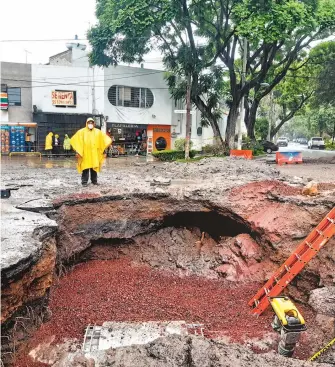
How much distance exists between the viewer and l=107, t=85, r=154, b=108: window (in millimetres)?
26781

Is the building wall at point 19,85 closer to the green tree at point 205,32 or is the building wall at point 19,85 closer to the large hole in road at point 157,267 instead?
the green tree at point 205,32

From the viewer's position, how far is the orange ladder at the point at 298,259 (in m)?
6.18

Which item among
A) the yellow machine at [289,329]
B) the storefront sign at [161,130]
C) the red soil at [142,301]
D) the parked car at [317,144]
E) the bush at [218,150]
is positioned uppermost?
the storefront sign at [161,130]

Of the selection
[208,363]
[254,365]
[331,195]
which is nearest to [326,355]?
[254,365]

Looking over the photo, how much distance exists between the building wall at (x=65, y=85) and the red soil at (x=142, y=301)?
1896cm

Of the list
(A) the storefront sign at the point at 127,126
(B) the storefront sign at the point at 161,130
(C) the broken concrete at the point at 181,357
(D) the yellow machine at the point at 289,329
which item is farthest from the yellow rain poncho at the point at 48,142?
(C) the broken concrete at the point at 181,357

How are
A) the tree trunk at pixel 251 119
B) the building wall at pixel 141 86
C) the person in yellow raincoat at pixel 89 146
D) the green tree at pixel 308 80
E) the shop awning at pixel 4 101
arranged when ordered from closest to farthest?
the person in yellow raincoat at pixel 89 146 < the shop awning at pixel 4 101 < the green tree at pixel 308 80 < the building wall at pixel 141 86 < the tree trunk at pixel 251 119

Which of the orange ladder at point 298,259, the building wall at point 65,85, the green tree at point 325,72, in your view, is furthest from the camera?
the building wall at point 65,85

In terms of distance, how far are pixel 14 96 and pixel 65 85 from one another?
3.27m

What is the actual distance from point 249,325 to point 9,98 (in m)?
22.7

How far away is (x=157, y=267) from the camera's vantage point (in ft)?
28.7

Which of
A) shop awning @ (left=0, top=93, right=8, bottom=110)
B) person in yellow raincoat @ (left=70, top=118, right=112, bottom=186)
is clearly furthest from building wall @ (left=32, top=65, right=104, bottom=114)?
person in yellow raincoat @ (left=70, top=118, right=112, bottom=186)

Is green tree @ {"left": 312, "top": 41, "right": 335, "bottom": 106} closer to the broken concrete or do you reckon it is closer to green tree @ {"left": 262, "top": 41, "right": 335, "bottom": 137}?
green tree @ {"left": 262, "top": 41, "right": 335, "bottom": 137}

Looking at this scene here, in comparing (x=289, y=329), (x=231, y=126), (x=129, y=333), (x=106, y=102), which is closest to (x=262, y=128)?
(x=231, y=126)
